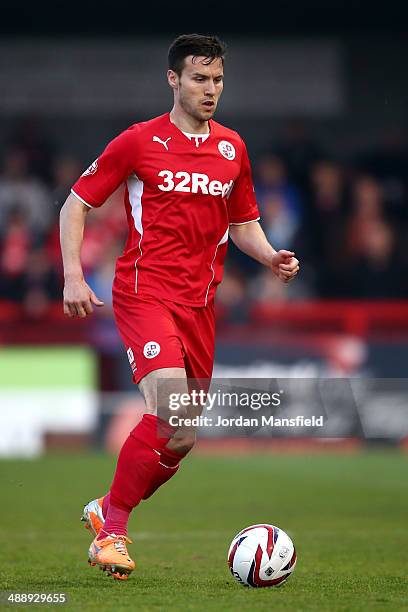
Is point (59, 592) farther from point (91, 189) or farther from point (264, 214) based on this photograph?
point (264, 214)

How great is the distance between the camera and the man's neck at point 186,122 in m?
5.96

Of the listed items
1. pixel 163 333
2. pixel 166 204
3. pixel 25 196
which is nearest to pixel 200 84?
pixel 166 204

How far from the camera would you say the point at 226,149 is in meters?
6.07

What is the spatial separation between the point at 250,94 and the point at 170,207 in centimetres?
1273

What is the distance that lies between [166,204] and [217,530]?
2.97m

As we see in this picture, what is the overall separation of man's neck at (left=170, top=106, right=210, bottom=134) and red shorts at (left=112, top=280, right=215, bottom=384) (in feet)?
2.61

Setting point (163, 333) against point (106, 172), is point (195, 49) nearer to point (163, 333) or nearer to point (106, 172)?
point (106, 172)

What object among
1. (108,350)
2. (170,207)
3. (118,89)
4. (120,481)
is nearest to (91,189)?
(170,207)

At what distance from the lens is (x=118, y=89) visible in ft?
59.4

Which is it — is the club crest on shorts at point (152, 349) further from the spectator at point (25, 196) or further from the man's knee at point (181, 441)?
the spectator at point (25, 196)

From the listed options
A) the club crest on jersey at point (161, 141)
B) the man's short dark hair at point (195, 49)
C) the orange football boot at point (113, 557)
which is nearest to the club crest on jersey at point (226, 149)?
the club crest on jersey at point (161, 141)

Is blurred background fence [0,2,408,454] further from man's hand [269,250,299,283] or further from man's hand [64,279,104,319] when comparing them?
man's hand [64,279,104,319]

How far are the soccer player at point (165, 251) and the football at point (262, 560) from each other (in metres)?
0.52
